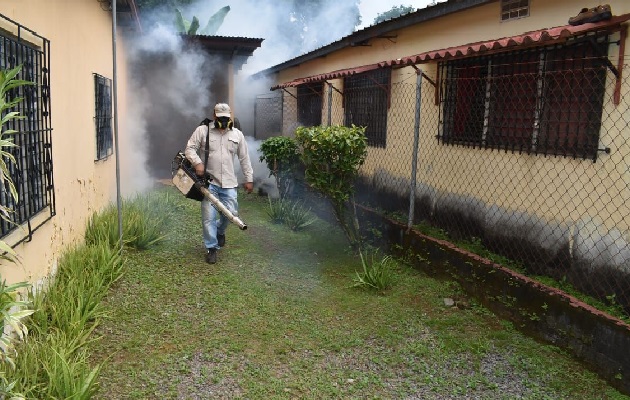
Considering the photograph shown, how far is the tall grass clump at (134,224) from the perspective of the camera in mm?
6199

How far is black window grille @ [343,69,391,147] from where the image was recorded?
8477 mm

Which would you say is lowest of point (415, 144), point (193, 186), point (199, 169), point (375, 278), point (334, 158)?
point (375, 278)

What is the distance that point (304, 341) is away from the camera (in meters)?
4.36

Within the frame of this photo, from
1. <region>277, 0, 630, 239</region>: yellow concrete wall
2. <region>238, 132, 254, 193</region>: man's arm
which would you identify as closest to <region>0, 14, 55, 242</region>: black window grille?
<region>238, 132, 254, 193</region>: man's arm

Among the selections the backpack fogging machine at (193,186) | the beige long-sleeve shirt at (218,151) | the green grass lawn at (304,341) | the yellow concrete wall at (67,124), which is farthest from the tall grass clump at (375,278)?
the yellow concrete wall at (67,124)

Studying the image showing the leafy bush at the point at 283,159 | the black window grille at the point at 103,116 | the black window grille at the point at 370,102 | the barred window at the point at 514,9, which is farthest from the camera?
the leafy bush at the point at 283,159

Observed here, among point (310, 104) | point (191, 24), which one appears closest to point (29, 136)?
point (310, 104)

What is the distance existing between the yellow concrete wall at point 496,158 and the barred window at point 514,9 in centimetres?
8

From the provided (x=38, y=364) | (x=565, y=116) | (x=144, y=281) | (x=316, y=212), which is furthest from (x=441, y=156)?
(x=38, y=364)

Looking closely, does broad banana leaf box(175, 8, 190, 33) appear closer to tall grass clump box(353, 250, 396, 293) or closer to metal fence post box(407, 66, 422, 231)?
metal fence post box(407, 66, 422, 231)

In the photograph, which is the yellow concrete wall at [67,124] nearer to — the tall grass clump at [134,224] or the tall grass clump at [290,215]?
the tall grass clump at [134,224]

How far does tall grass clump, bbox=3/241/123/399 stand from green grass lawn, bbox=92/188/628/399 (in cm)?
18

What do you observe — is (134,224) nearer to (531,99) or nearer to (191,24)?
(531,99)

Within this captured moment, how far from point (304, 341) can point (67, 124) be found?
328 cm
